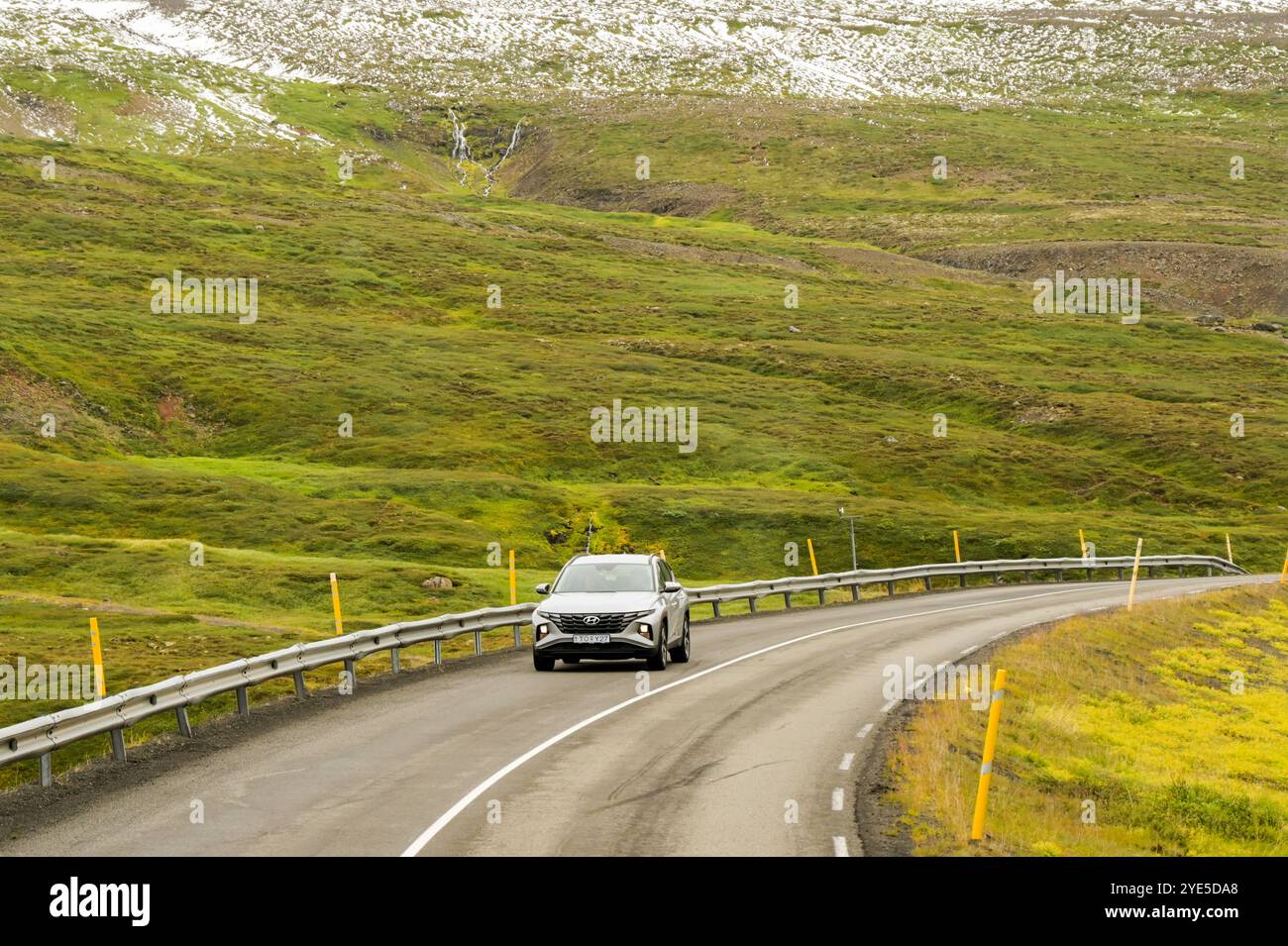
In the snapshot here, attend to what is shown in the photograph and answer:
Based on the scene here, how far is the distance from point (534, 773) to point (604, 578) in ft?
32.3

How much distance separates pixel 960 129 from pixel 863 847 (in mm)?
192578

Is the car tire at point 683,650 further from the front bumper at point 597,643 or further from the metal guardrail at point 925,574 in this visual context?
the metal guardrail at point 925,574

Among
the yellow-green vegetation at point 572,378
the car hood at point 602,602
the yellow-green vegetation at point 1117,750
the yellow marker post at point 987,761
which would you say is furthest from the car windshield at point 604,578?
the yellow marker post at point 987,761

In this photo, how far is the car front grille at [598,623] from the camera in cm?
2422

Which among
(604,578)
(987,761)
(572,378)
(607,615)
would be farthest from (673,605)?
(572,378)

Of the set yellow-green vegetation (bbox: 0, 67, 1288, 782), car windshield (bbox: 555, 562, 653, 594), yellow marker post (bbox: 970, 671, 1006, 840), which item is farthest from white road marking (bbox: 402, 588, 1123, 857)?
yellow-green vegetation (bbox: 0, 67, 1288, 782)

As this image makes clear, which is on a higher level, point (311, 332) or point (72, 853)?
point (311, 332)

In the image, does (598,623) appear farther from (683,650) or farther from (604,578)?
(683,650)

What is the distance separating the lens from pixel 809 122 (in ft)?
649

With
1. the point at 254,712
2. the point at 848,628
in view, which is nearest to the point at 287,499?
the point at 848,628

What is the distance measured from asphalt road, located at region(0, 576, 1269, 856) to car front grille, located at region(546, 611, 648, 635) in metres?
0.85

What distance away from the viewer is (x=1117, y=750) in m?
21.6

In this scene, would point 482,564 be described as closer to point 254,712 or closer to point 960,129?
point 254,712

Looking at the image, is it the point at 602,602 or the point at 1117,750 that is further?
the point at 602,602
